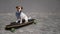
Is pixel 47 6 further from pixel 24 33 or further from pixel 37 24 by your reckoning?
pixel 24 33

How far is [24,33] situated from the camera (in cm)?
130

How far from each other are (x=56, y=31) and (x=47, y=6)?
849mm

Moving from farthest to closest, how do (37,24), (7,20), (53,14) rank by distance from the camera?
(53,14) → (7,20) → (37,24)

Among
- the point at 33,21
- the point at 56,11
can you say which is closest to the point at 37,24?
the point at 33,21

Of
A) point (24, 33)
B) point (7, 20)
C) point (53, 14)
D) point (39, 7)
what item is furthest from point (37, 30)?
point (39, 7)

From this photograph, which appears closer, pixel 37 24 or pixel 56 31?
pixel 56 31

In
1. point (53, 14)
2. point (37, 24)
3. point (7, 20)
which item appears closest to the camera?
point (37, 24)

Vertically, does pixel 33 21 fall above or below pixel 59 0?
below

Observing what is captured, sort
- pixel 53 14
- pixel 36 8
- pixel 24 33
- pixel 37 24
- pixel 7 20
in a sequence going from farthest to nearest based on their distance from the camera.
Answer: pixel 36 8, pixel 53 14, pixel 7 20, pixel 37 24, pixel 24 33

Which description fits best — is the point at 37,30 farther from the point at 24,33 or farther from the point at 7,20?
the point at 7,20

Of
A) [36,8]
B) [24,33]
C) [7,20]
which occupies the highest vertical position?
[36,8]

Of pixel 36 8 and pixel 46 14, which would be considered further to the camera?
pixel 36 8

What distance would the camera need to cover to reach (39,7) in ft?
7.00

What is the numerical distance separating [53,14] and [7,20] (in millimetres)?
574
